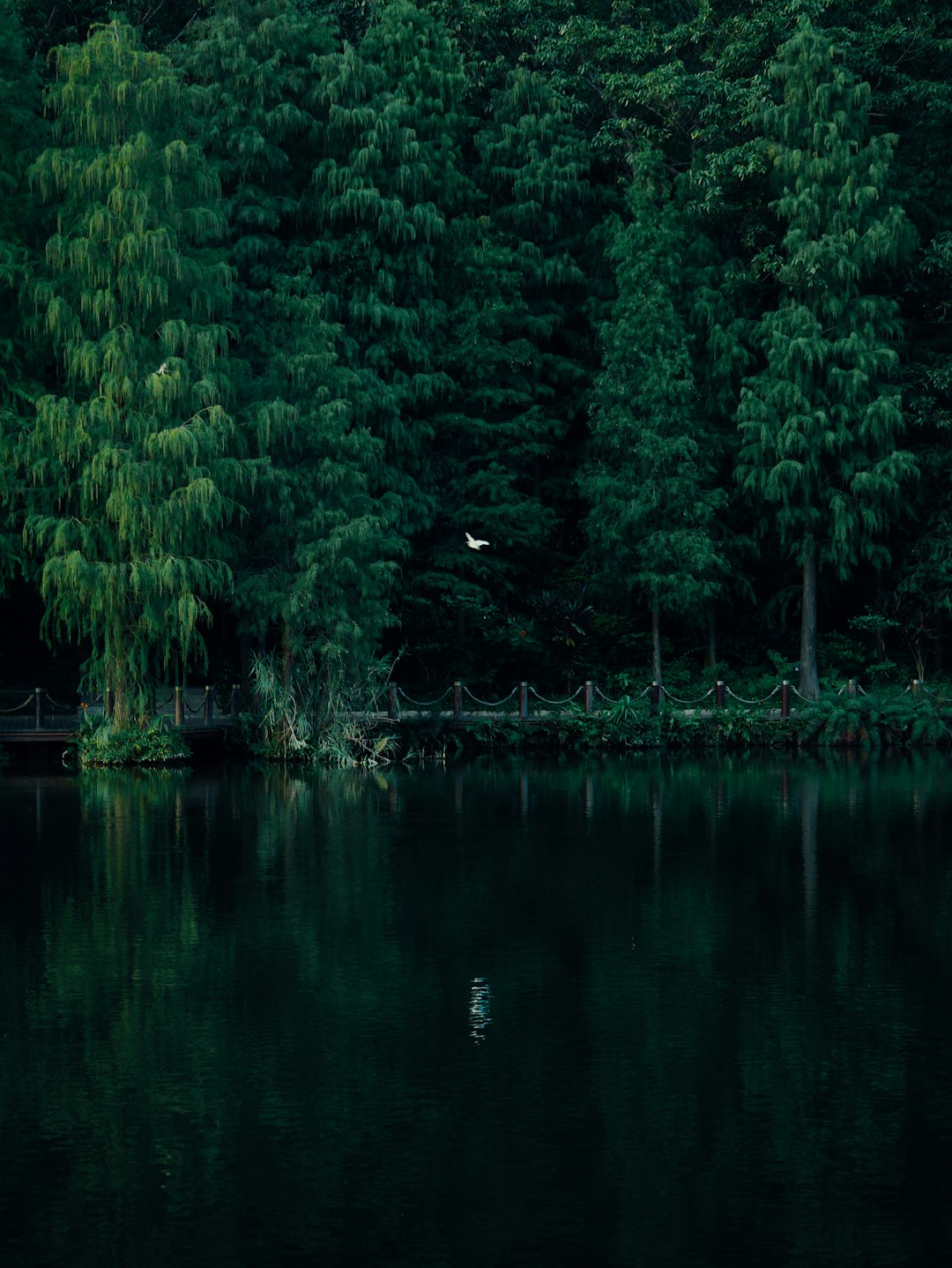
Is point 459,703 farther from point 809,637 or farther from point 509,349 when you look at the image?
point 509,349

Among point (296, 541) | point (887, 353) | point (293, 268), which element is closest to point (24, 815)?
point (296, 541)

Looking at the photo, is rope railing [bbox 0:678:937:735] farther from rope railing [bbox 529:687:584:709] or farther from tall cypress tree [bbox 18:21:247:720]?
tall cypress tree [bbox 18:21:247:720]

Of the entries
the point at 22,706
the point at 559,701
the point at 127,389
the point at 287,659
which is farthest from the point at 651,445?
the point at 22,706

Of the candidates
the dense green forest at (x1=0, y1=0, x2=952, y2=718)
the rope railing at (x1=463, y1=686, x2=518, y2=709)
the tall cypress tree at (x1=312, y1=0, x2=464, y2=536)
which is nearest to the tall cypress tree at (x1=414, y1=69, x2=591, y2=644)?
the dense green forest at (x1=0, y1=0, x2=952, y2=718)

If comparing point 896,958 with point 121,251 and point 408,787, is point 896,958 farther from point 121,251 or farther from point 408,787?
point 121,251

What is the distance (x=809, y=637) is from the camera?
129 feet

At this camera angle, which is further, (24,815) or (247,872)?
(24,815)

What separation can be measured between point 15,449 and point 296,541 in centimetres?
524

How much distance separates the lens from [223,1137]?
29.5ft

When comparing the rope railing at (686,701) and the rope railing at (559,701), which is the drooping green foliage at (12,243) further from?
the rope railing at (686,701)

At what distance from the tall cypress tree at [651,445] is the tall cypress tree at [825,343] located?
1.35m

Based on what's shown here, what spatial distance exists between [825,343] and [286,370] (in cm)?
1164

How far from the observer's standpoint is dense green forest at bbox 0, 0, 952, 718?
1281 inches

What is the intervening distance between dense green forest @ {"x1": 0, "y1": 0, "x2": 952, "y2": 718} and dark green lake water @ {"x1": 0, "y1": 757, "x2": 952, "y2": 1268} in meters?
14.0
